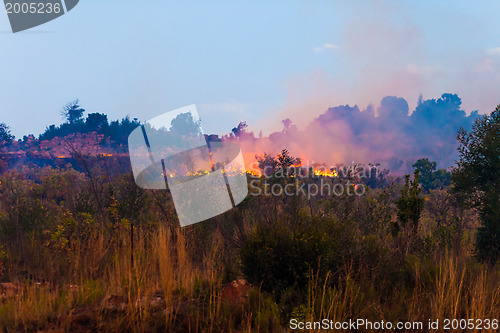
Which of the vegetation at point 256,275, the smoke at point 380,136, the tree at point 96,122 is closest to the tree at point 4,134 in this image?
the tree at point 96,122

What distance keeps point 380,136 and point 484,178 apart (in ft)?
166

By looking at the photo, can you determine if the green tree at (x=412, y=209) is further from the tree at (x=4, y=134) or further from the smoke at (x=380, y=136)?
the tree at (x=4, y=134)

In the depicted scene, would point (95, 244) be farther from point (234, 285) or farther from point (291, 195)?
point (291, 195)

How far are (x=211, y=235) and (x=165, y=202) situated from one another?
598 cm

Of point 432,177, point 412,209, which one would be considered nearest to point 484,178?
point 412,209

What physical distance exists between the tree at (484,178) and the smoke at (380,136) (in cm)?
3443

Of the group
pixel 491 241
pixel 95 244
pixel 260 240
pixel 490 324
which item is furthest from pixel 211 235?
pixel 491 241

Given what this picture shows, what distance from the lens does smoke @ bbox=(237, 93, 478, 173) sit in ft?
165

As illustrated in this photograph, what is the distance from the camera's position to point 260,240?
5.75 meters

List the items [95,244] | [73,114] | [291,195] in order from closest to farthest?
[95,244] → [291,195] → [73,114]

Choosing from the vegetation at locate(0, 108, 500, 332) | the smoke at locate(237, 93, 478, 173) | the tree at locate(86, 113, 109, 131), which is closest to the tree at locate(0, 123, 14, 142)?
the tree at locate(86, 113, 109, 131)

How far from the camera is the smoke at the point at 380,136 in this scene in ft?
165

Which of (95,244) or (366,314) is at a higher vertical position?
(95,244)

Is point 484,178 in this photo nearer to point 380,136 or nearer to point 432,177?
point 432,177
